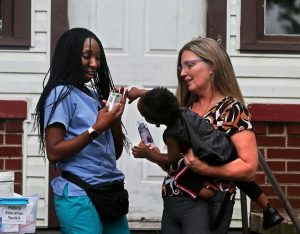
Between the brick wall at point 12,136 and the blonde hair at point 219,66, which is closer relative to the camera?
the blonde hair at point 219,66

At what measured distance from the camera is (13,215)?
4211 millimetres

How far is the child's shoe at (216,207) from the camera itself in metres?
3.59

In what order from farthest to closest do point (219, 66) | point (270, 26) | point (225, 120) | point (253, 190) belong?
1. point (270, 26)
2. point (253, 190)
3. point (219, 66)
4. point (225, 120)

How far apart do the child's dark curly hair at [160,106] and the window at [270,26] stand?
330cm

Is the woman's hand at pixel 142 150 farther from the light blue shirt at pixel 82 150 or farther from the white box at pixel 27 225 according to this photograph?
the white box at pixel 27 225

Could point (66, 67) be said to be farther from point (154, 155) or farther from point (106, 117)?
point (154, 155)

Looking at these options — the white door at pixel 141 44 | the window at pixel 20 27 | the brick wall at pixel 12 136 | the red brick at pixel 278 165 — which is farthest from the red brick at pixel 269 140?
the window at pixel 20 27

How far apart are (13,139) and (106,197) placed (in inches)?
118

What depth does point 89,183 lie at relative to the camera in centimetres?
376

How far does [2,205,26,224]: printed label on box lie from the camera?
4.20 metres

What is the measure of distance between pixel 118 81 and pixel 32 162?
1.00m

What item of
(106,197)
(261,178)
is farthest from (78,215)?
(261,178)

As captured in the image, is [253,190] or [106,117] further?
[253,190]

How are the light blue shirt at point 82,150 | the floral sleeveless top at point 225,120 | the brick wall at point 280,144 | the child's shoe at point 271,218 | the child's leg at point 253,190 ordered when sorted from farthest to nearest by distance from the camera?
the brick wall at point 280,144, the child's shoe at point 271,218, the child's leg at point 253,190, the light blue shirt at point 82,150, the floral sleeveless top at point 225,120
